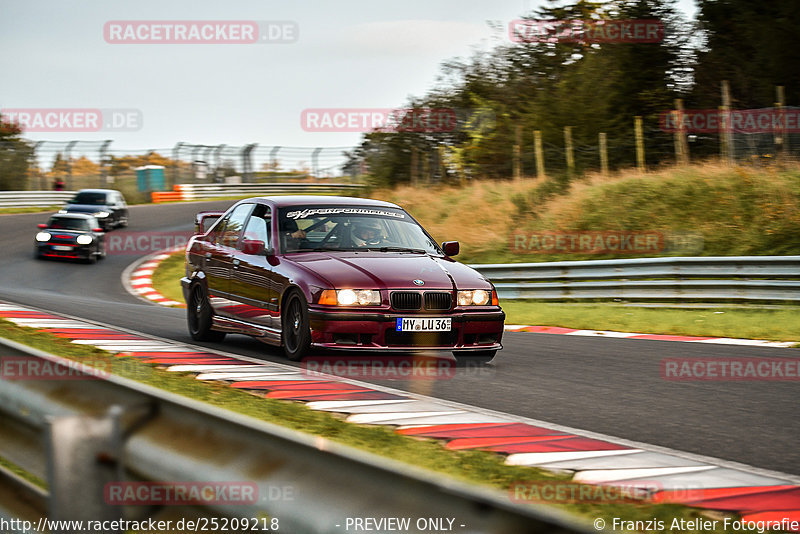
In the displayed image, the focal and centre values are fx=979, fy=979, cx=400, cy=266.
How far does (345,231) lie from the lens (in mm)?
9344

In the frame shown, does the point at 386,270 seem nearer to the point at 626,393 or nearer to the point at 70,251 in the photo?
the point at 626,393

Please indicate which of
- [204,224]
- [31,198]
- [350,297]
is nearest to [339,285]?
[350,297]

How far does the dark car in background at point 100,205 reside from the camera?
3185 cm

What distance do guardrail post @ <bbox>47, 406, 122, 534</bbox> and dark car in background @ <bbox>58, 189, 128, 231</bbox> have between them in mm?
29980

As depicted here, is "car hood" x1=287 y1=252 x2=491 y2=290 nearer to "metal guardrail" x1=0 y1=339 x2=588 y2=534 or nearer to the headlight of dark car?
the headlight of dark car

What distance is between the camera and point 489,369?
8383mm

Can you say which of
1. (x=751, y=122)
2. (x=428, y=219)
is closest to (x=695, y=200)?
(x=751, y=122)

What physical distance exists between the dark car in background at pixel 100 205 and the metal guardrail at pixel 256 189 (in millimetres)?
18916

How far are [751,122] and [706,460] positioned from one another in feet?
65.9

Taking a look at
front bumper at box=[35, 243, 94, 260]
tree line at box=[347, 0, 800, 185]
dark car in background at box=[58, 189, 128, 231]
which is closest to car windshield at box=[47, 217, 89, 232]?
front bumper at box=[35, 243, 94, 260]

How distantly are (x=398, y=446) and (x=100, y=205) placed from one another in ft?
96.9

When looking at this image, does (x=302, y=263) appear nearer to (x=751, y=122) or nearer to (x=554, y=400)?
(x=554, y=400)

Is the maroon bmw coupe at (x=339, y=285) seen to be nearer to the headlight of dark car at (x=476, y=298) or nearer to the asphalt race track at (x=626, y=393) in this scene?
the headlight of dark car at (x=476, y=298)

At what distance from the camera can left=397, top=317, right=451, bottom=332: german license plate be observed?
321 inches
